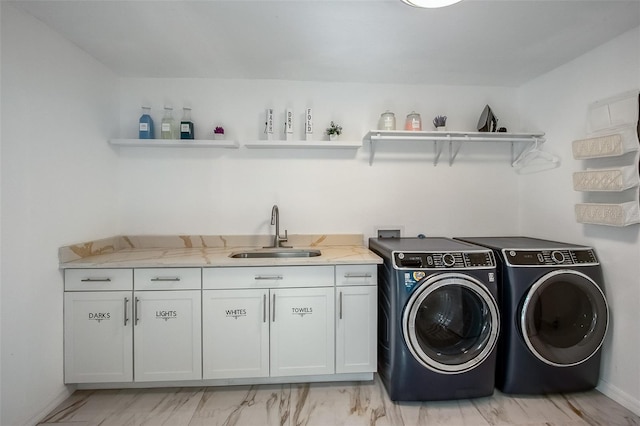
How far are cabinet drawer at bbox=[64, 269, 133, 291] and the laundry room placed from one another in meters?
0.05

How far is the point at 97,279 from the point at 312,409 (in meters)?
1.58

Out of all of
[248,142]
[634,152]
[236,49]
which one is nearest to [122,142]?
[248,142]

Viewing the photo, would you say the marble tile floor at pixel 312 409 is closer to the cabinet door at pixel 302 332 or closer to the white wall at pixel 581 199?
the cabinet door at pixel 302 332

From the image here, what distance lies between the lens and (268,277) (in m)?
1.95

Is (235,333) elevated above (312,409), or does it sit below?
above

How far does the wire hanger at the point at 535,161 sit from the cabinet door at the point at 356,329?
1.73m

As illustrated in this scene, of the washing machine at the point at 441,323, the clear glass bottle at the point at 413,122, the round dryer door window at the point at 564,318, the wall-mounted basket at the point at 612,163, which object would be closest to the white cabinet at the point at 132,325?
the washing machine at the point at 441,323

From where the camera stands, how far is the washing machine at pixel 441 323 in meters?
1.79

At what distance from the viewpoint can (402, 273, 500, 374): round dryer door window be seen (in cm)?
178

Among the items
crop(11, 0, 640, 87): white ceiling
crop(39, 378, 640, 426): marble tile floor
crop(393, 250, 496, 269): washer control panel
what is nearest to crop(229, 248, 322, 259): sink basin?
crop(393, 250, 496, 269): washer control panel

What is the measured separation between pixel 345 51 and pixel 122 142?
182 cm

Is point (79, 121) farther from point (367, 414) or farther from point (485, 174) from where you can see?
point (485, 174)

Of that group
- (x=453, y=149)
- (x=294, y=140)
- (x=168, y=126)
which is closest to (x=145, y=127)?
(x=168, y=126)

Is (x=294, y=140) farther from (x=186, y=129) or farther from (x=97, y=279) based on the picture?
(x=97, y=279)
